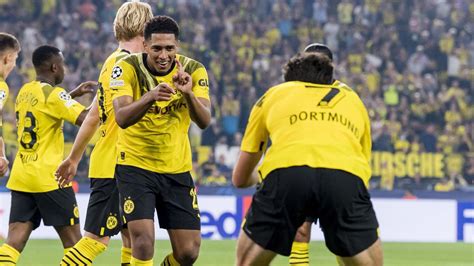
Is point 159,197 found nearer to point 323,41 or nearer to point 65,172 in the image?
point 65,172

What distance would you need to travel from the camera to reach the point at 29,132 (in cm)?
921

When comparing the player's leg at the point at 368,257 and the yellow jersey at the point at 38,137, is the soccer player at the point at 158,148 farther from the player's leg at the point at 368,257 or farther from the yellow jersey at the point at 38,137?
the player's leg at the point at 368,257

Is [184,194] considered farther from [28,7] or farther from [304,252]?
[28,7]

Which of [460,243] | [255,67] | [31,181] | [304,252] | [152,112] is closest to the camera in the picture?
[152,112]

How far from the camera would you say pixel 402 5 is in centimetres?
2800

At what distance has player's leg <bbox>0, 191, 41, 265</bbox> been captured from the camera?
897 cm

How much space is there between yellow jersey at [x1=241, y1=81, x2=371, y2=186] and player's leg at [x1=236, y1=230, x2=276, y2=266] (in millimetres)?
401

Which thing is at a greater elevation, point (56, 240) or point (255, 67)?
point (255, 67)

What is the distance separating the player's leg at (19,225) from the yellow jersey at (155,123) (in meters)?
1.65

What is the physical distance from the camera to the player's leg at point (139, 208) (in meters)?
7.60

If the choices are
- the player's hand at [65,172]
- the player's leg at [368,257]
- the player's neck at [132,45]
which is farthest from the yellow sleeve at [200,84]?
the player's leg at [368,257]

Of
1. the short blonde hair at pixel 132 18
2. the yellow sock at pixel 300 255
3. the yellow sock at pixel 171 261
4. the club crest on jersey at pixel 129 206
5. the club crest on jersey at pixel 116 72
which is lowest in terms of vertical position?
the yellow sock at pixel 300 255

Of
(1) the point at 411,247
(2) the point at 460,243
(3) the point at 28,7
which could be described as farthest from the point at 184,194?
(3) the point at 28,7

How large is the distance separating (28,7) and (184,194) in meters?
19.6
